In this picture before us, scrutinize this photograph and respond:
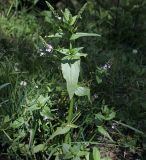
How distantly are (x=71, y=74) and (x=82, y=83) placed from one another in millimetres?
315

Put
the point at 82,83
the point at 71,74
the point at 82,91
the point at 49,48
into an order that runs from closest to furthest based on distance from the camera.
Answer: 1. the point at 71,74
2. the point at 82,91
3. the point at 82,83
4. the point at 49,48

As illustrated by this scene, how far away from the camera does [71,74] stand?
7.02ft

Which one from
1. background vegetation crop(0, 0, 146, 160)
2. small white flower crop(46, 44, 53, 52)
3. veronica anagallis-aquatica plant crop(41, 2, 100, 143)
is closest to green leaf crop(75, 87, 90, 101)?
veronica anagallis-aquatica plant crop(41, 2, 100, 143)

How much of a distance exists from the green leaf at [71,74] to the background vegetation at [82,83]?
0.14 metres

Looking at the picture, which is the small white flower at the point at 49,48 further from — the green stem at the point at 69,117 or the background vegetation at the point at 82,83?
the green stem at the point at 69,117

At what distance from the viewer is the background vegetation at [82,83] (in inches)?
96.7

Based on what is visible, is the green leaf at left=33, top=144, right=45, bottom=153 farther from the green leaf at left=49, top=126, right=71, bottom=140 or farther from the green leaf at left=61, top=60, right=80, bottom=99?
the green leaf at left=61, top=60, right=80, bottom=99

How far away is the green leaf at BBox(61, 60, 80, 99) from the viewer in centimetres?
213

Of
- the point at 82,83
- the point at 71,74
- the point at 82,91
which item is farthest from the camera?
the point at 82,83

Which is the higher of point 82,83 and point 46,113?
point 82,83

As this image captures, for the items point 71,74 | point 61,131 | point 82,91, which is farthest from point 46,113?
point 71,74

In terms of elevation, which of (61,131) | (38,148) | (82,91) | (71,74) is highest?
(71,74)

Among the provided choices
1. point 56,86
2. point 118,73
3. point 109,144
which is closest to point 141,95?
point 118,73

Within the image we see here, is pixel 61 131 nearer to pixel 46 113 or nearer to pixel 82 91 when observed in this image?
pixel 46 113
